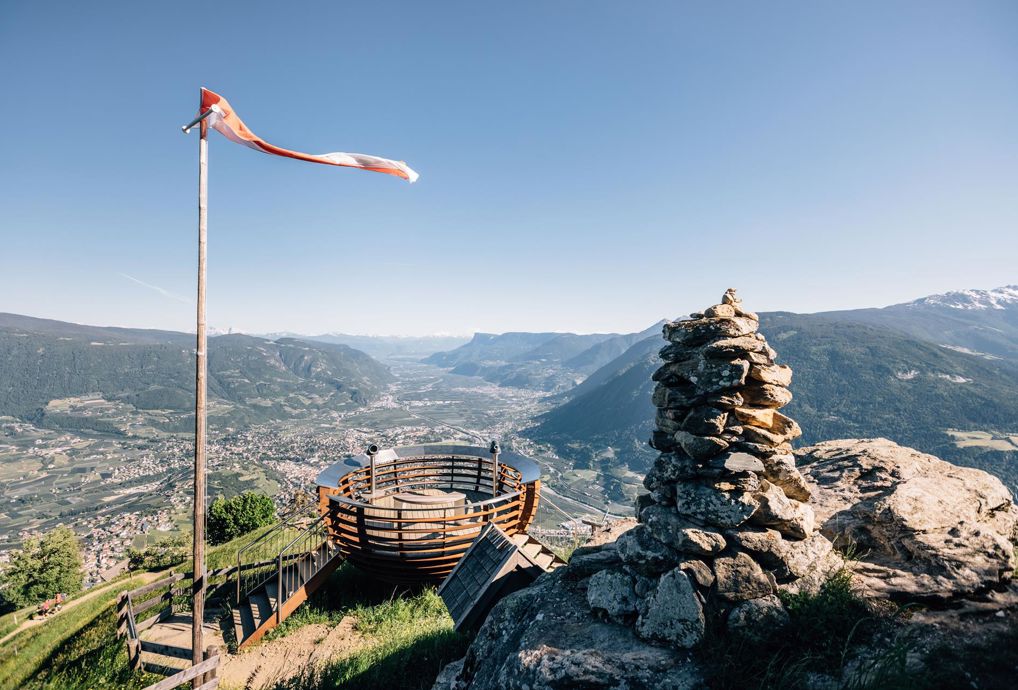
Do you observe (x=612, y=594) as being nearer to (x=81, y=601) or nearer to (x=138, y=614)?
(x=138, y=614)

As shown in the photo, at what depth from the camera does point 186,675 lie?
872 centimetres

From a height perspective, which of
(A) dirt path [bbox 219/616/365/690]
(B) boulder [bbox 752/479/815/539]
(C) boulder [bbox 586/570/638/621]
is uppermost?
(B) boulder [bbox 752/479/815/539]

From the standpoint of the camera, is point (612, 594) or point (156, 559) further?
point (156, 559)

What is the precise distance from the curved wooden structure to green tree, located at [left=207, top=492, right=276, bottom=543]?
46.5 feet

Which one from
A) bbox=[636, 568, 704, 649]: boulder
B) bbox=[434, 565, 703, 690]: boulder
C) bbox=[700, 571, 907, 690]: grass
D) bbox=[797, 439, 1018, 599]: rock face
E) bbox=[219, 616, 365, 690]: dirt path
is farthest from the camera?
bbox=[219, 616, 365, 690]: dirt path

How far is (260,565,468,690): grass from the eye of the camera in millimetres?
9023

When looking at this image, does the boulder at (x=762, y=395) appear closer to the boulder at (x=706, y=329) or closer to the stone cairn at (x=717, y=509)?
the stone cairn at (x=717, y=509)

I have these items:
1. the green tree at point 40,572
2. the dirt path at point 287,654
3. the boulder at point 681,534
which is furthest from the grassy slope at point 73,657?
the green tree at point 40,572

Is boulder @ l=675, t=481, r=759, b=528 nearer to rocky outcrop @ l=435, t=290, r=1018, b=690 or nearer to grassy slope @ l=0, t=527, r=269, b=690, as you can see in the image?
rocky outcrop @ l=435, t=290, r=1018, b=690

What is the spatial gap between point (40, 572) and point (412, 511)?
49.3 m

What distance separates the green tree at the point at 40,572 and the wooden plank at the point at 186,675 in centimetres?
4840

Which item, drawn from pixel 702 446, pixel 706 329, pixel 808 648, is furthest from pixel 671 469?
pixel 808 648

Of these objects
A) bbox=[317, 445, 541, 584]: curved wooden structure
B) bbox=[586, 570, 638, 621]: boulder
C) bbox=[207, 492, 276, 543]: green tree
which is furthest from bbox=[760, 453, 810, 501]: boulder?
bbox=[207, 492, 276, 543]: green tree

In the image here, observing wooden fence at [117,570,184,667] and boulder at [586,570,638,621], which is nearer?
boulder at [586,570,638,621]
